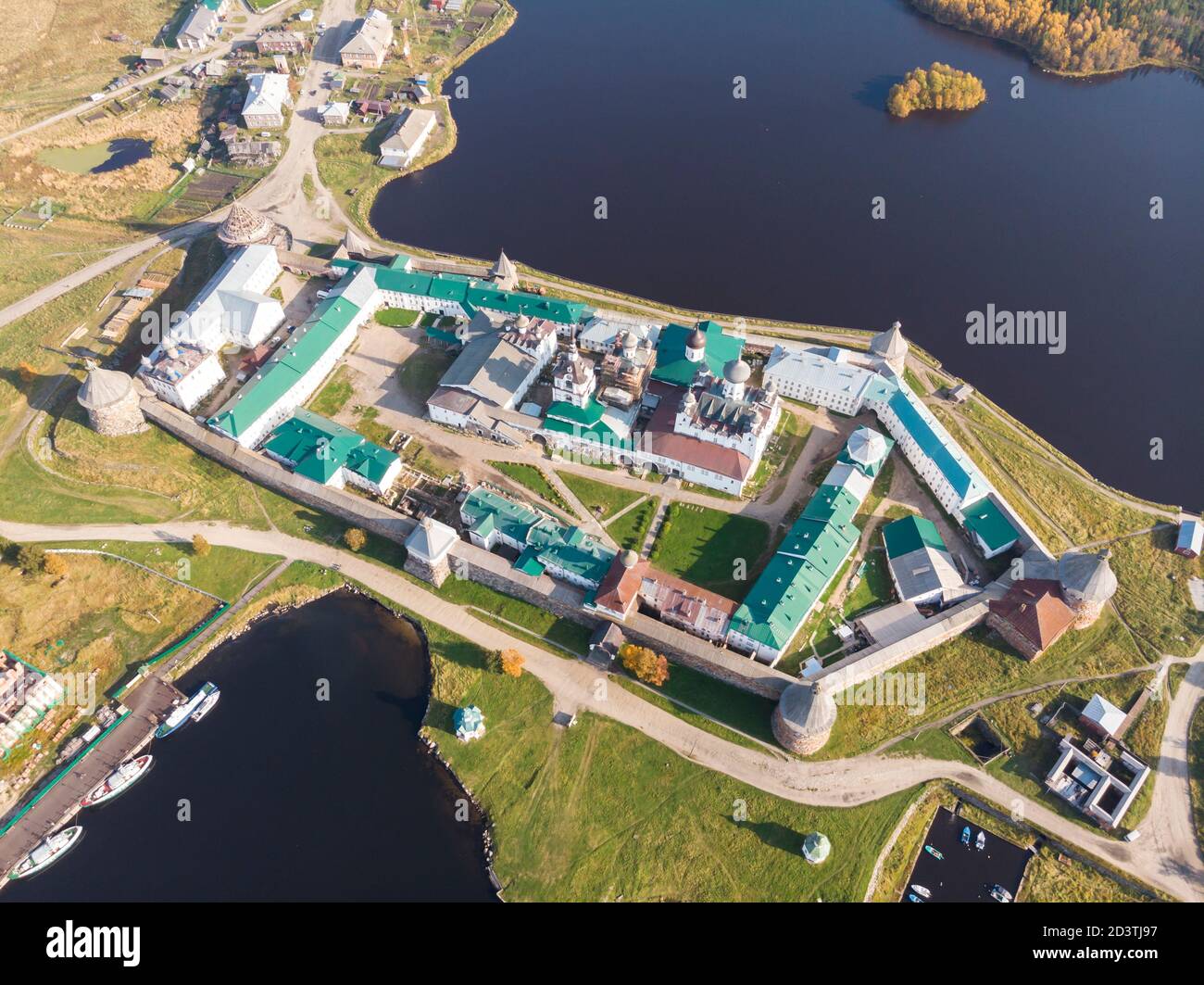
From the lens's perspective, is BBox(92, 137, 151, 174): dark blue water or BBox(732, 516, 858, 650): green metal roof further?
BBox(92, 137, 151, 174): dark blue water

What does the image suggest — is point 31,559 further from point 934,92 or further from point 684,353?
point 934,92

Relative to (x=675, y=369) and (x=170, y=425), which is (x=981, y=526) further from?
(x=170, y=425)

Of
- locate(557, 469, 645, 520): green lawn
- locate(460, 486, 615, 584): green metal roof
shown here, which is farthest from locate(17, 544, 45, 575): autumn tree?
locate(557, 469, 645, 520): green lawn

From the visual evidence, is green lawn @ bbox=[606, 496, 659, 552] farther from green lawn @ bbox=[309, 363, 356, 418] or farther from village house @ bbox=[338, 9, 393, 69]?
village house @ bbox=[338, 9, 393, 69]

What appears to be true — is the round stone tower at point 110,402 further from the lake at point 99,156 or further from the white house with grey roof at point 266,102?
the white house with grey roof at point 266,102

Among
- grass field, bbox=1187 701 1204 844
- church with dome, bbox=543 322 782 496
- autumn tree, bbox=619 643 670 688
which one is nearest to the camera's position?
grass field, bbox=1187 701 1204 844

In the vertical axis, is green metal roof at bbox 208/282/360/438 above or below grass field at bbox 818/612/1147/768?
above
